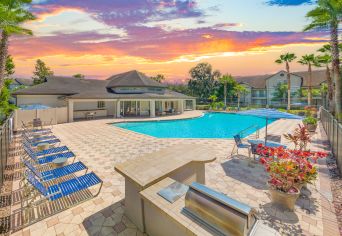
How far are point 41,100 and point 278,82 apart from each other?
5477 cm

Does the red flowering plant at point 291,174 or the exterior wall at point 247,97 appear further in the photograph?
the exterior wall at point 247,97

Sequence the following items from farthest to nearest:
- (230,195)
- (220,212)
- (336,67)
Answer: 1. (336,67)
2. (230,195)
3. (220,212)

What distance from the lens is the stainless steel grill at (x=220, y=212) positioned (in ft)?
8.16

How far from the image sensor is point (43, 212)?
4.91 metres

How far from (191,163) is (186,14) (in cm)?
1349

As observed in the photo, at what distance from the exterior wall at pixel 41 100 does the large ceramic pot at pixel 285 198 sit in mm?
29925

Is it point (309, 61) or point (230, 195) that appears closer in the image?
point (230, 195)

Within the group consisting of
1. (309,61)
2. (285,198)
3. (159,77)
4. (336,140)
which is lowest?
(285,198)

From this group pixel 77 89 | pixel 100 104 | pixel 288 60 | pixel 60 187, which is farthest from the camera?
pixel 288 60

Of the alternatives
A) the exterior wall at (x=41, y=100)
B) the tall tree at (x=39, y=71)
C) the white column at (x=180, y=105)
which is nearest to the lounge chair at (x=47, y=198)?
the exterior wall at (x=41, y=100)

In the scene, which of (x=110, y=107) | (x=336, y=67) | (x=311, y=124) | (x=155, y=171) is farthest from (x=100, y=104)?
(x=336, y=67)

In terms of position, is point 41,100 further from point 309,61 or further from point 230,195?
point 309,61

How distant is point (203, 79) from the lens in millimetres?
58344

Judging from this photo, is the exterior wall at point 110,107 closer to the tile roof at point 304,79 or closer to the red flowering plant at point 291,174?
the red flowering plant at point 291,174
